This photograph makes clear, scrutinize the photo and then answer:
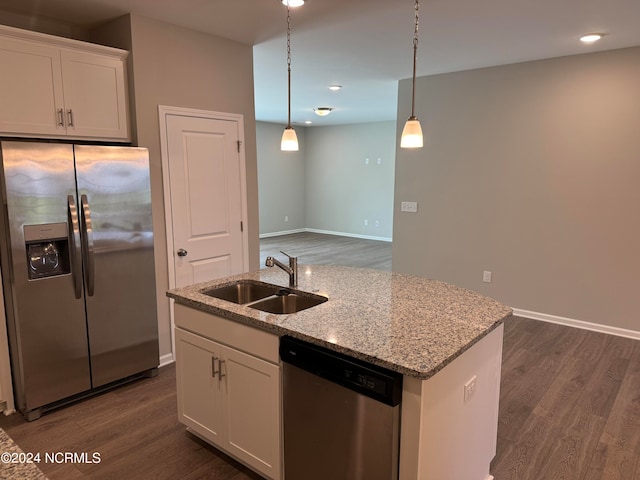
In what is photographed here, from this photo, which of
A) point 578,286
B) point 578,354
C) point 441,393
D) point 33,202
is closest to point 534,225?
point 578,286

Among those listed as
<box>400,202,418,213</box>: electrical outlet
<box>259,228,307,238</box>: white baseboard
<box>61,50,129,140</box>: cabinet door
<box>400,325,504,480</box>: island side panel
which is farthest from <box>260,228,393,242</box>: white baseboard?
<box>400,325,504,480</box>: island side panel

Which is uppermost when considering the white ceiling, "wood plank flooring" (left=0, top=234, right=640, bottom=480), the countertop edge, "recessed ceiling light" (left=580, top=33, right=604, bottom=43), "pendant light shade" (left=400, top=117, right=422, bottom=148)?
the white ceiling

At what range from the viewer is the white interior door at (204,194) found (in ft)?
11.2

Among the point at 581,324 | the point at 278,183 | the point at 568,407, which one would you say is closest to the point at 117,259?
the point at 568,407

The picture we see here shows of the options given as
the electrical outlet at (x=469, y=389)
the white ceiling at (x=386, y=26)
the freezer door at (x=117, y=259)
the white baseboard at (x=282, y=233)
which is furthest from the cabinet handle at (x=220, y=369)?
the white baseboard at (x=282, y=233)

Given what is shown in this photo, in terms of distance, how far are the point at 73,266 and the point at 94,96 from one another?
1162 mm

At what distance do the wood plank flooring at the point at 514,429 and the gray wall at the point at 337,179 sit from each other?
632 centimetres

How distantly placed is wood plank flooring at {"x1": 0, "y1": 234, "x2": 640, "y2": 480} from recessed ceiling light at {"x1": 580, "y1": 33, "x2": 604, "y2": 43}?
261 centimetres

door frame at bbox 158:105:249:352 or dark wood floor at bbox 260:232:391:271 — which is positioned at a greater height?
door frame at bbox 158:105:249:352

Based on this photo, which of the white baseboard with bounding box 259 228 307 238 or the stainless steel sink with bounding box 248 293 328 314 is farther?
the white baseboard with bounding box 259 228 307 238

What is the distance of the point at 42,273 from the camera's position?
273 centimetres

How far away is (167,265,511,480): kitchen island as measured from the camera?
1.57 metres

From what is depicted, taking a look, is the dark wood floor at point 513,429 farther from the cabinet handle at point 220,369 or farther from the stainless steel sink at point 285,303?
the stainless steel sink at point 285,303

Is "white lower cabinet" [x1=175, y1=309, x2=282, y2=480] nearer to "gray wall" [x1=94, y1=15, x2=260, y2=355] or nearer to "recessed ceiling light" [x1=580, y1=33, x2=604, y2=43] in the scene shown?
"gray wall" [x1=94, y1=15, x2=260, y2=355]
